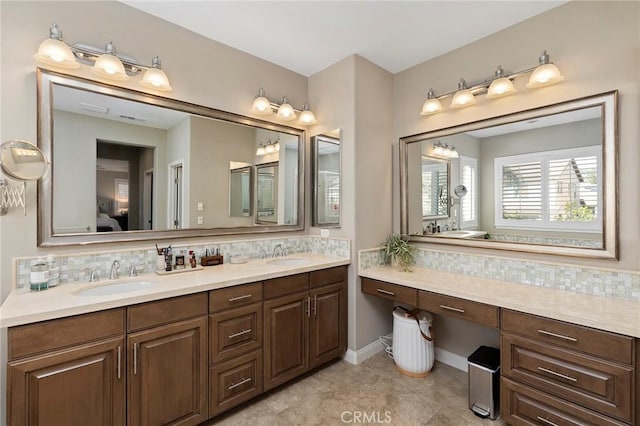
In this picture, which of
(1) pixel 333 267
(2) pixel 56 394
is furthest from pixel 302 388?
(2) pixel 56 394

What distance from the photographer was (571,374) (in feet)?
5.13

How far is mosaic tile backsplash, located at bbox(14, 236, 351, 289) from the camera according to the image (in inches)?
70.1

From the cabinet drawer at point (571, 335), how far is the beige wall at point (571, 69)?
602mm

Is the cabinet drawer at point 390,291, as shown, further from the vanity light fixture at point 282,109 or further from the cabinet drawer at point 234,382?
Result: the vanity light fixture at point 282,109

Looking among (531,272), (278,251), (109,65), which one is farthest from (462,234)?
(109,65)

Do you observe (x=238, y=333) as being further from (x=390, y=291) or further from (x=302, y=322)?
(x=390, y=291)

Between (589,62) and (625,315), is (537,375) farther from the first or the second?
(589,62)

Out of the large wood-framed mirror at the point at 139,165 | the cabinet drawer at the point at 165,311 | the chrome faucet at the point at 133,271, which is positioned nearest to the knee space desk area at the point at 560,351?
the cabinet drawer at the point at 165,311

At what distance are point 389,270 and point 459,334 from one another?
807mm

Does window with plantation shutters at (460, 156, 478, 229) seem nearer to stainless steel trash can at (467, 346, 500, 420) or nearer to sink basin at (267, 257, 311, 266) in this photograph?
stainless steel trash can at (467, 346, 500, 420)

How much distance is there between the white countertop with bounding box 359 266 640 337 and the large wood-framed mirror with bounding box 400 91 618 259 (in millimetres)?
283

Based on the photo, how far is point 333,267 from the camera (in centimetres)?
256

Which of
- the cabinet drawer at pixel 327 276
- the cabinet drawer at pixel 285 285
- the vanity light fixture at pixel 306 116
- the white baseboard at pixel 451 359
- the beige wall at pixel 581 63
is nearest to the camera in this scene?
the beige wall at pixel 581 63

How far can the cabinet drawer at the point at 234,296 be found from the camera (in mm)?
1838
